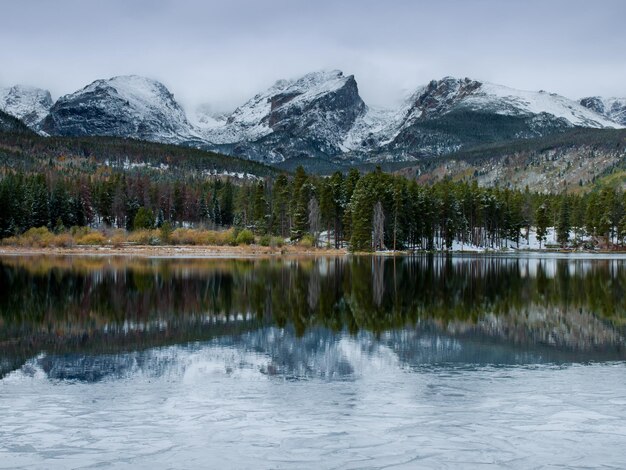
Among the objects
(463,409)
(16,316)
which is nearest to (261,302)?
(16,316)

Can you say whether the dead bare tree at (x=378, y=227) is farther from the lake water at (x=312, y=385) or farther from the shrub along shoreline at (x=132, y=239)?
the lake water at (x=312, y=385)

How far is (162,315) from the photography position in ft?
90.6

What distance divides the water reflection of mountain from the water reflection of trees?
0.07m

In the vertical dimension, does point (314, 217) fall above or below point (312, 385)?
above

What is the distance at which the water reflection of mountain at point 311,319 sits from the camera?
62.4 feet

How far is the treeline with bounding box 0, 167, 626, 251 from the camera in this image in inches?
4381

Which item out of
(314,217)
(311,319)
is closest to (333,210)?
(314,217)

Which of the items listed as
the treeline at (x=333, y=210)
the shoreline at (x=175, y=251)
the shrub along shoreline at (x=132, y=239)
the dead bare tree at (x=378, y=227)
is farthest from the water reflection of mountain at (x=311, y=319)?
the shrub along shoreline at (x=132, y=239)

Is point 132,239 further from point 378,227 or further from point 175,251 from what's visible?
point 378,227

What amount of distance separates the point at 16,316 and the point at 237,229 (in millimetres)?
96785

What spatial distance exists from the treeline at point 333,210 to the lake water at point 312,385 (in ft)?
254

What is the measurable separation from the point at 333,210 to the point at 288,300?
78.5m

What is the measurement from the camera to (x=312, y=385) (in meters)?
15.0

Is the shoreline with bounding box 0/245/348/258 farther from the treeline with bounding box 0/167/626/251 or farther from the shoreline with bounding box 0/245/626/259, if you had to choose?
the treeline with bounding box 0/167/626/251
